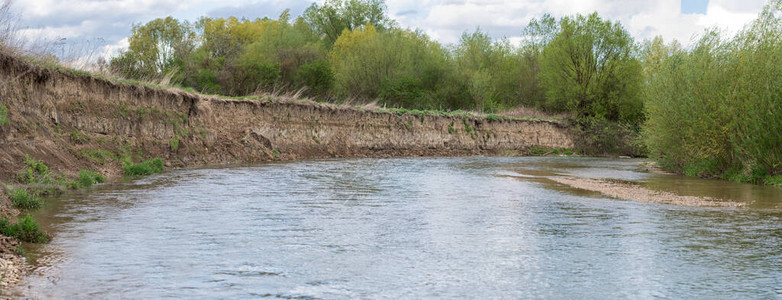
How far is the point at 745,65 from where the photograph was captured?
22453 mm

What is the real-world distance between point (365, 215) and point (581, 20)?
156ft

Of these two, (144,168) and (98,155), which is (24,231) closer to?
(98,155)

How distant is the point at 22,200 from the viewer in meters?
12.8

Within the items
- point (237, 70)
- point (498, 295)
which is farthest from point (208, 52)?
point (498, 295)

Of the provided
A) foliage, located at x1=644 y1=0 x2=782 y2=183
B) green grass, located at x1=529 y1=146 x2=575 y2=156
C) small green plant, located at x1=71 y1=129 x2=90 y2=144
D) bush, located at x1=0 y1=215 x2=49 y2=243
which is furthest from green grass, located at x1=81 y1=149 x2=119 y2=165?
green grass, located at x1=529 y1=146 x2=575 y2=156

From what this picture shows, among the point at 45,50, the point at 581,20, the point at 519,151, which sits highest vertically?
the point at 581,20

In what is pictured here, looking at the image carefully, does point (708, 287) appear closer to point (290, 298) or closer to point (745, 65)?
point (290, 298)

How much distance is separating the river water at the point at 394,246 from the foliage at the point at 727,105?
183 inches

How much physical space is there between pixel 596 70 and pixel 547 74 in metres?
4.18

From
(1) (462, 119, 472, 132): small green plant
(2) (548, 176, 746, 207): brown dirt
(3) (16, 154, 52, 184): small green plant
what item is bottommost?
(2) (548, 176, 746, 207): brown dirt

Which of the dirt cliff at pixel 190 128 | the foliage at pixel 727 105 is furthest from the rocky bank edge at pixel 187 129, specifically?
the foliage at pixel 727 105

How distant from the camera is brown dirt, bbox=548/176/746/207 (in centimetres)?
1669

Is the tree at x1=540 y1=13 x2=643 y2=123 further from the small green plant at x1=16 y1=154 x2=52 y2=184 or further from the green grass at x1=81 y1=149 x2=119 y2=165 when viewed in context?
the small green plant at x1=16 y1=154 x2=52 y2=184

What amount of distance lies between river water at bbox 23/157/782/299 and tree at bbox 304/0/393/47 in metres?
Result: 66.6
